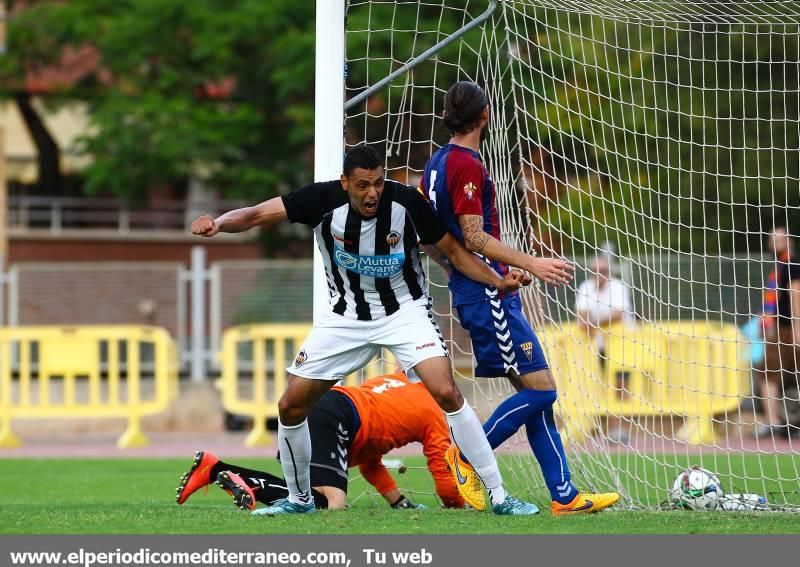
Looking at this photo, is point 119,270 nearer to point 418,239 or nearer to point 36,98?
point 418,239

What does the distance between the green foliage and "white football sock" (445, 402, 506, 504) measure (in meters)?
14.8

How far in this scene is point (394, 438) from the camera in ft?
26.3

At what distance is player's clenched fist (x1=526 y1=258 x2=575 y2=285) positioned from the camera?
6953mm

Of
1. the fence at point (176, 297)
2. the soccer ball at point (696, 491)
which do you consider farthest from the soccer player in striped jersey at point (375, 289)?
the fence at point (176, 297)

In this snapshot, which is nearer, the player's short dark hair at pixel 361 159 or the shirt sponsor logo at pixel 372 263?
the player's short dark hair at pixel 361 159

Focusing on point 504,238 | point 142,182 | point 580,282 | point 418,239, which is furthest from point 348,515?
point 142,182

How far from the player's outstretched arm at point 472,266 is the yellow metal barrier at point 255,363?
836 cm

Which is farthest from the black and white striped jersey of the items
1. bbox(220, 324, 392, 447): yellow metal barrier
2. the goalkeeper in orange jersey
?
bbox(220, 324, 392, 447): yellow metal barrier

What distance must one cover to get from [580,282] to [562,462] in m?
8.80

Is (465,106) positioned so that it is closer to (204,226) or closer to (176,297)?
(204,226)

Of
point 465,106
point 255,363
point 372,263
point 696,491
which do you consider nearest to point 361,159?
point 372,263

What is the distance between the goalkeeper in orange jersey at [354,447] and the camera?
25.5 feet

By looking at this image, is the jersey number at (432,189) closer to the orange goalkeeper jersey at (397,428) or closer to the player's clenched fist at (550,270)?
the player's clenched fist at (550,270)

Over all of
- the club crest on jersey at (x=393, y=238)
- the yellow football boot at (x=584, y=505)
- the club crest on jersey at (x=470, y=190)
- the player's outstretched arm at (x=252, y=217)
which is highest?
the club crest on jersey at (x=470, y=190)
